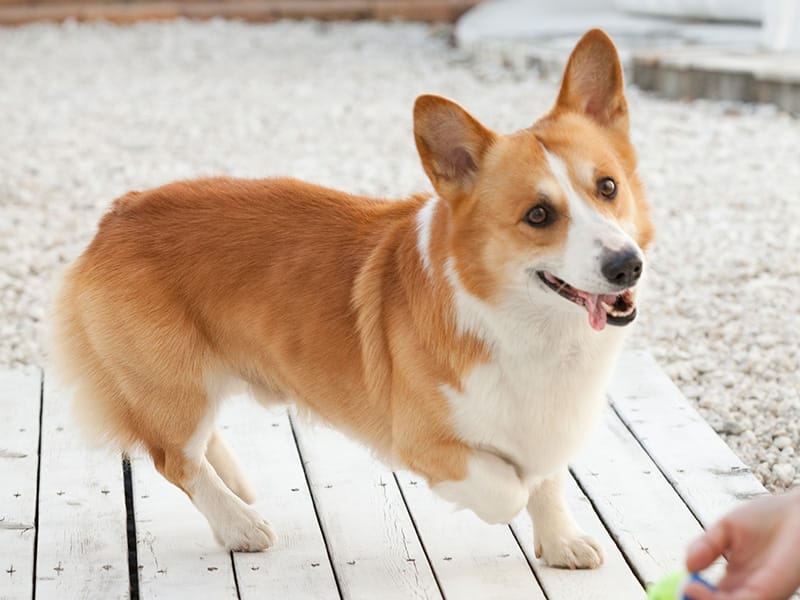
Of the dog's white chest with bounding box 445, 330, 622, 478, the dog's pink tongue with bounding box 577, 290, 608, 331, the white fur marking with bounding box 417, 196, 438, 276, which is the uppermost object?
the white fur marking with bounding box 417, 196, 438, 276

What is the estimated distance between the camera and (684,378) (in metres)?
3.58

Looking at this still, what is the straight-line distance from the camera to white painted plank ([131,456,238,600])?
245cm

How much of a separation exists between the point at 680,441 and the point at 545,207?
108cm

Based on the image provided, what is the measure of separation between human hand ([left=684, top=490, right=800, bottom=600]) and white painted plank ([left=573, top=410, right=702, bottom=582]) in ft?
3.35

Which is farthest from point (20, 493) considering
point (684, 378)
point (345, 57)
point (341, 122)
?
point (345, 57)

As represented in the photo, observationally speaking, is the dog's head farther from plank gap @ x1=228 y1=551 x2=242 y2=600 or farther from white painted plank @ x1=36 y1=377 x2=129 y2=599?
white painted plank @ x1=36 y1=377 x2=129 y2=599

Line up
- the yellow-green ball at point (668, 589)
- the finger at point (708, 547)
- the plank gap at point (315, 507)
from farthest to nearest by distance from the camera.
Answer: the plank gap at point (315, 507)
the yellow-green ball at point (668, 589)
the finger at point (708, 547)

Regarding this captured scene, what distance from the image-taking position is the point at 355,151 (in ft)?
21.1

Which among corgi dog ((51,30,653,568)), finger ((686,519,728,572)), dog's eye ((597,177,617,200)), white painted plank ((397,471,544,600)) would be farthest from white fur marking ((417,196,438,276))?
finger ((686,519,728,572))

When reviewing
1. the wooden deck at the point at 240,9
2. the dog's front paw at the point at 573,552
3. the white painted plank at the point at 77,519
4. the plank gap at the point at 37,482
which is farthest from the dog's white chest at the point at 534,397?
the wooden deck at the point at 240,9

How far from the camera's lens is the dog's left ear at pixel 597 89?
7.74ft

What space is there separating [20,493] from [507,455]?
115 centimetres

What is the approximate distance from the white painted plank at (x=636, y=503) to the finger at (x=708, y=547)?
1.02 metres

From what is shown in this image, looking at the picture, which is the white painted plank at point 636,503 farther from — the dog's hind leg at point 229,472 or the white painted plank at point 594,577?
the dog's hind leg at point 229,472
